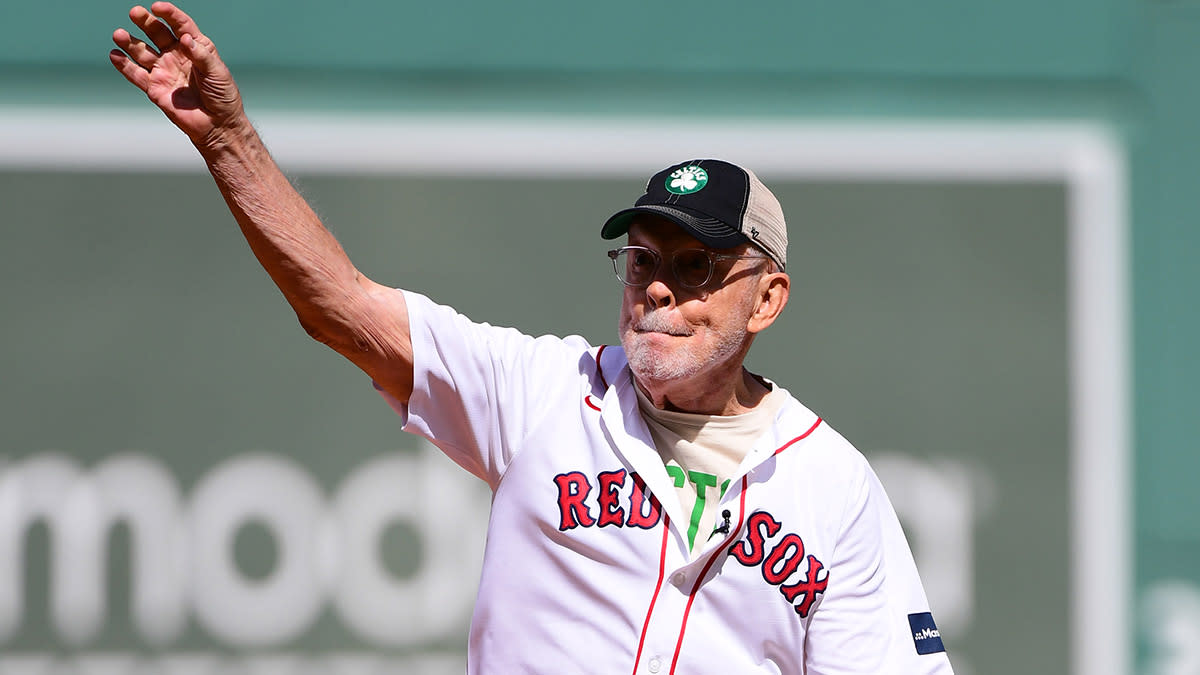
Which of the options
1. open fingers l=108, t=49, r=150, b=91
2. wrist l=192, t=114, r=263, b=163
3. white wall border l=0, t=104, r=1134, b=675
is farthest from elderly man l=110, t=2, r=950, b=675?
white wall border l=0, t=104, r=1134, b=675

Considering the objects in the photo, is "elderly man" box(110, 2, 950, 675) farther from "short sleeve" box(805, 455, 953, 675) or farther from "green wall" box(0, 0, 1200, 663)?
"green wall" box(0, 0, 1200, 663)

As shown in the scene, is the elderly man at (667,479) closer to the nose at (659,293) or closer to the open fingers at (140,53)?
the nose at (659,293)

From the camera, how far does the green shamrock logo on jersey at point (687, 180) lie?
2.18 metres

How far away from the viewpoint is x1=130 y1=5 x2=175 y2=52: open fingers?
1786mm

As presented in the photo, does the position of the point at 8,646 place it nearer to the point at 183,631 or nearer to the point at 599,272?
the point at 183,631

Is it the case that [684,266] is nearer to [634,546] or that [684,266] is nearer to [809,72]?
[634,546]

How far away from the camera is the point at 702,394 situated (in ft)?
7.39

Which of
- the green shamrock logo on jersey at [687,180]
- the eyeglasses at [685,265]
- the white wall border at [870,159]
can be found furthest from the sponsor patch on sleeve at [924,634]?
the white wall border at [870,159]

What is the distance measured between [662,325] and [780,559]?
44 centimetres

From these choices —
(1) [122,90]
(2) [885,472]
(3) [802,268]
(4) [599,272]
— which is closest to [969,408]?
(2) [885,472]

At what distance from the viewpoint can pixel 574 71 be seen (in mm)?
4438

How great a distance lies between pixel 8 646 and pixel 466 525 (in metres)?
1.61

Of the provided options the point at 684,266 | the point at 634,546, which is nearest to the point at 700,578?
the point at 634,546

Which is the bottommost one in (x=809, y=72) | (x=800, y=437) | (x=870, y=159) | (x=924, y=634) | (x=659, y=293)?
(x=924, y=634)
